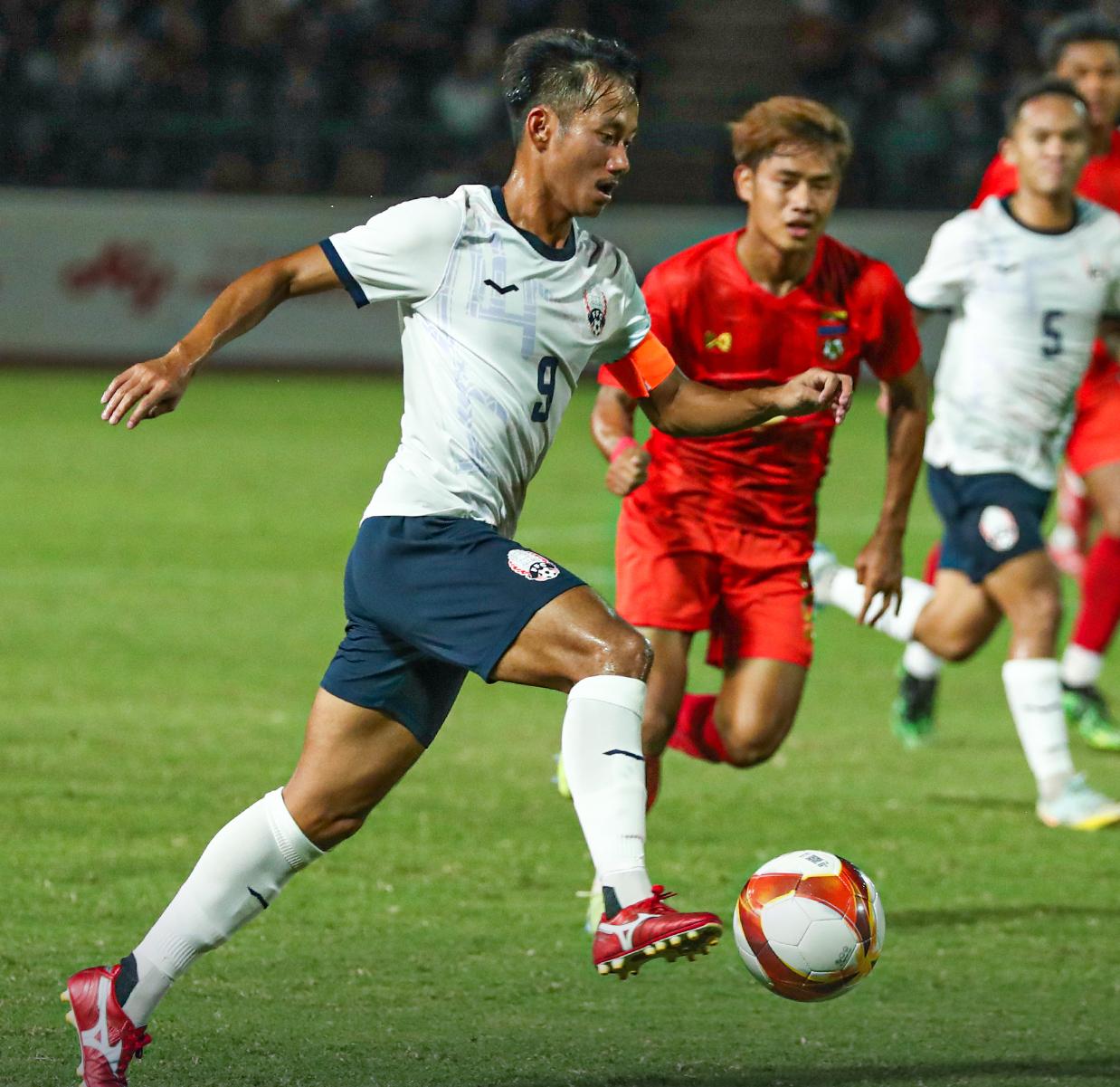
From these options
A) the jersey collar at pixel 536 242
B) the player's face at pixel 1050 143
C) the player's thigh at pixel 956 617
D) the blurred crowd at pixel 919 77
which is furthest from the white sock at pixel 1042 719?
the blurred crowd at pixel 919 77

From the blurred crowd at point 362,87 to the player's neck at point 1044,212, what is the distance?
14.4m

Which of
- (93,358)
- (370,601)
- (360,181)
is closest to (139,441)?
(93,358)

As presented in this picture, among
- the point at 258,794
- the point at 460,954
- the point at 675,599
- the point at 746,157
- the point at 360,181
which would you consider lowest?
the point at 360,181

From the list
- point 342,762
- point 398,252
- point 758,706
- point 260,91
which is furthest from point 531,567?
point 260,91

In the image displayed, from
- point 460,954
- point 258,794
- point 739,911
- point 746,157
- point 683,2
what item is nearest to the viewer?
point 739,911

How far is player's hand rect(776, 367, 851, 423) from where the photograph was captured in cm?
448

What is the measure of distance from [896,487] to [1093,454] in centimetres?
267

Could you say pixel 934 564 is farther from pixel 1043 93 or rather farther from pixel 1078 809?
pixel 1043 93

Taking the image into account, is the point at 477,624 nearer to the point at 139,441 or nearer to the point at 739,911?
the point at 739,911

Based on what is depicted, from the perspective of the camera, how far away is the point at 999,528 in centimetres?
738

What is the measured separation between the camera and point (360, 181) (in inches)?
896

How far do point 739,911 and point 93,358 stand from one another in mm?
18493

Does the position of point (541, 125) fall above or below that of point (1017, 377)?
above

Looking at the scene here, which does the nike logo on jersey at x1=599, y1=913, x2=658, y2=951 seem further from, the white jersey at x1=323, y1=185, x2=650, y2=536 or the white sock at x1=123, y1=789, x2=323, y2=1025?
the white jersey at x1=323, y1=185, x2=650, y2=536
